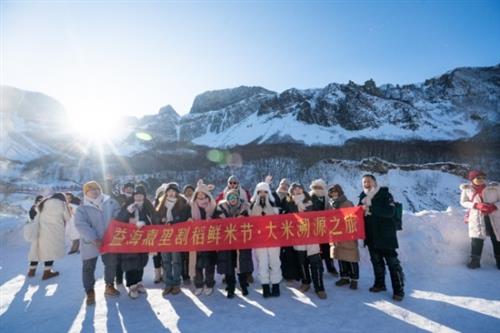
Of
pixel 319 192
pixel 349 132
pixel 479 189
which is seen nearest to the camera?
pixel 319 192

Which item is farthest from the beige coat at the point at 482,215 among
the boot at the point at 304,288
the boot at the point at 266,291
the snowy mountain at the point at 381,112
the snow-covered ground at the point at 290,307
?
the snowy mountain at the point at 381,112

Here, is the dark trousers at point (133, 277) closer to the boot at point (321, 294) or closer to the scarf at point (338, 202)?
the boot at point (321, 294)

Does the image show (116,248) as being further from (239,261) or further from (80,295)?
(239,261)

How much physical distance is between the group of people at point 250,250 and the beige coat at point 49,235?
168cm

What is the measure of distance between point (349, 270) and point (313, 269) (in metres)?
0.78

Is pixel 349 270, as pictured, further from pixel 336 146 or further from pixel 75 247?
pixel 336 146

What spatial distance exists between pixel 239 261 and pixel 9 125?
719 feet

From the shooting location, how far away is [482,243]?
558 centimetres

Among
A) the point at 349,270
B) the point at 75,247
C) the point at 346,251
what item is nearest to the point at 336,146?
the point at 75,247

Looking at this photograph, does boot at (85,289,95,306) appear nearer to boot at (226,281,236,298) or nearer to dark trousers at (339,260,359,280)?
boot at (226,281,236,298)

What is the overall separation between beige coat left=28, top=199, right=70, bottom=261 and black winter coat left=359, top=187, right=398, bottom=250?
5.93 m

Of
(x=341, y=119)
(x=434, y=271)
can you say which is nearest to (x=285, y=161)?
(x=341, y=119)

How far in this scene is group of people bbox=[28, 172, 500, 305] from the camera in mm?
4449

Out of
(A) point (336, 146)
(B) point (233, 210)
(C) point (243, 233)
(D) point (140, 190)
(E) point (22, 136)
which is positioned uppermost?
(E) point (22, 136)
